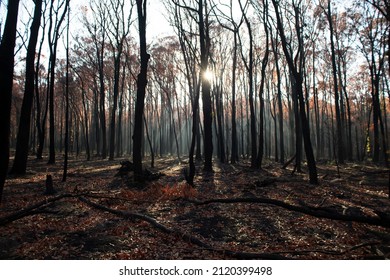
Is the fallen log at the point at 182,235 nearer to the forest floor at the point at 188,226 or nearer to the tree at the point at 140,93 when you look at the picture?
the forest floor at the point at 188,226

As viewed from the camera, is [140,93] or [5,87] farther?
[140,93]

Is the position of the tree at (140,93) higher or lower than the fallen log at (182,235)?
higher

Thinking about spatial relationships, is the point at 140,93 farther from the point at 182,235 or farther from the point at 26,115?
the point at 182,235

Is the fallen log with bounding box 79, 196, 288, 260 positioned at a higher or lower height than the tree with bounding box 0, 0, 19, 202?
lower

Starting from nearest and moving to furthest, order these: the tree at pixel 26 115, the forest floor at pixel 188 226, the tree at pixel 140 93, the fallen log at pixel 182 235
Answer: the fallen log at pixel 182 235 < the forest floor at pixel 188 226 < the tree at pixel 140 93 < the tree at pixel 26 115

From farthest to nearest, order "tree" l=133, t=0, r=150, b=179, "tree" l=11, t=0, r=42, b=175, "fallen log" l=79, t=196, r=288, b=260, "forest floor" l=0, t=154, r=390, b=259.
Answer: "tree" l=11, t=0, r=42, b=175 < "tree" l=133, t=0, r=150, b=179 < "forest floor" l=0, t=154, r=390, b=259 < "fallen log" l=79, t=196, r=288, b=260

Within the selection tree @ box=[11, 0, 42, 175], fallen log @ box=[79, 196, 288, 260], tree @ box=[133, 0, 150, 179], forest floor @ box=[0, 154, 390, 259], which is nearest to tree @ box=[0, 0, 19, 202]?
forest floor @ box=[0, 154, 390, 259]

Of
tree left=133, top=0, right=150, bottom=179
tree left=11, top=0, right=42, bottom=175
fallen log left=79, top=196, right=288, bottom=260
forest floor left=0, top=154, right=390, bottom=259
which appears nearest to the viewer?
fallen log left=79, top=196, right=288, bottom=260

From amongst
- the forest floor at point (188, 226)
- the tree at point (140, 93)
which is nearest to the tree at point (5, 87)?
the forest floor at point (188, 226)

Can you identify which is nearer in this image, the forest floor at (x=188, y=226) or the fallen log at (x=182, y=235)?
the fallen log at (x=182, y=235)

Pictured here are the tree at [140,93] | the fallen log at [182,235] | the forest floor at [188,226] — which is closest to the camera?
the fallen log at [182,235]

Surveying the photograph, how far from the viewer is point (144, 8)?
11484 mm

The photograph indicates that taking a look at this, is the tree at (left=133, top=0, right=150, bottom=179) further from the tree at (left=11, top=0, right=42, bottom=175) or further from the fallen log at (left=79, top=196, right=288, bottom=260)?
the tree at (left=11, top=0, right=42, bottom=175)

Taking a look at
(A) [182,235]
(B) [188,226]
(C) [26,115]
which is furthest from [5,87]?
(C) [26,115]
